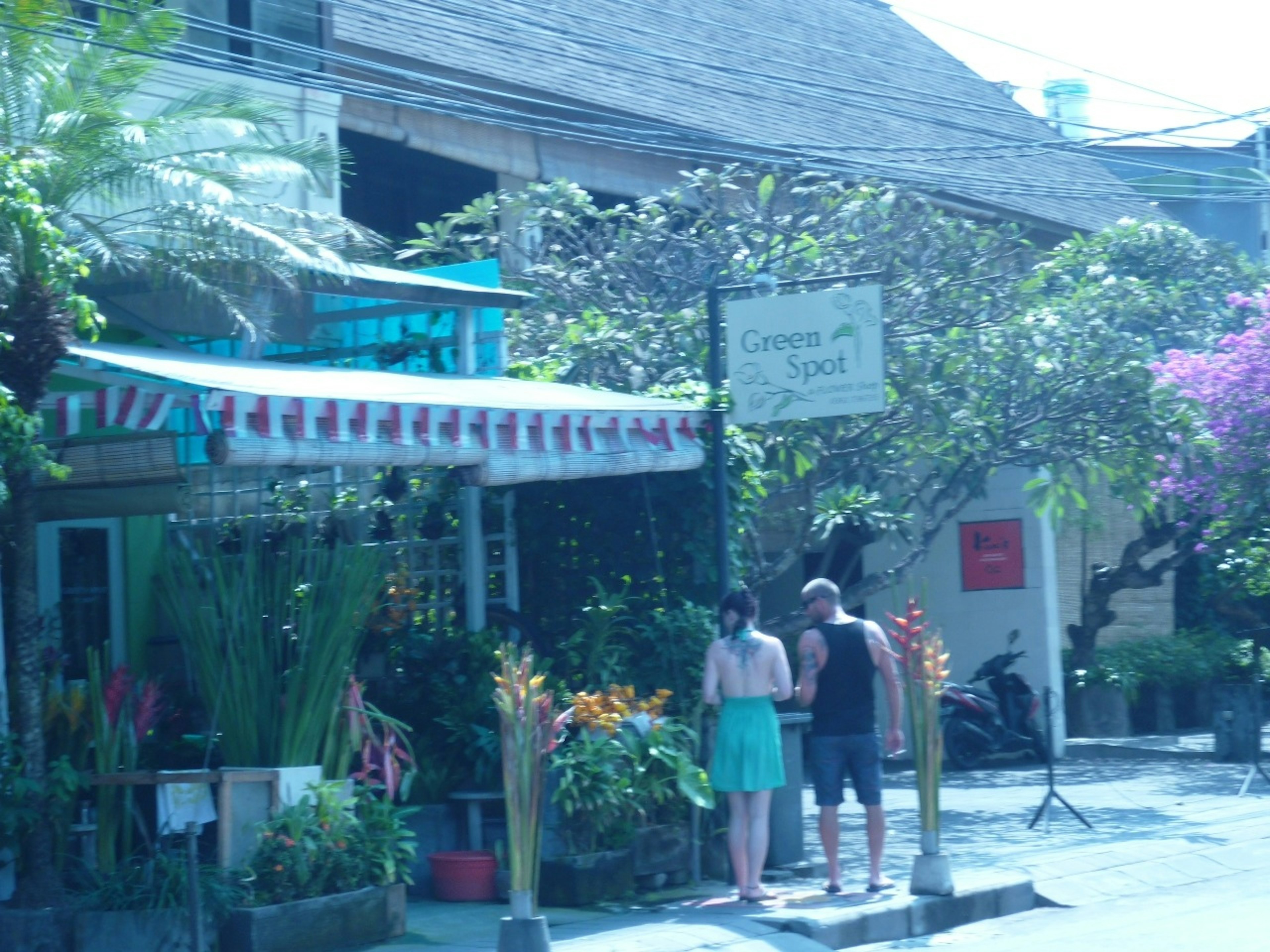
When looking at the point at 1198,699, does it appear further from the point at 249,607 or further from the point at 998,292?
the point at 249,607

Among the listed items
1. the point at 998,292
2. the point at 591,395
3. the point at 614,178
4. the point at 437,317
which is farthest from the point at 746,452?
the point at 614,178

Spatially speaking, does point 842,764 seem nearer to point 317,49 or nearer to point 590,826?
point 590,826

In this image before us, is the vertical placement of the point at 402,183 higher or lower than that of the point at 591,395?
higher

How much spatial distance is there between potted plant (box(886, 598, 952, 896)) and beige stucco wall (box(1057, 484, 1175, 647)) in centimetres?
1156

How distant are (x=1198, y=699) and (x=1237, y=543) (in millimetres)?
4412

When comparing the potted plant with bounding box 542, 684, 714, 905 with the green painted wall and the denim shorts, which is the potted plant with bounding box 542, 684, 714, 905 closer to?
the denim shorts

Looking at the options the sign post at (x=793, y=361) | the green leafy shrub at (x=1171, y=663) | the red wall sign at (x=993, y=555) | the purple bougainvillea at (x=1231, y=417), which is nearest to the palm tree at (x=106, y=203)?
the sign post at (x=793, y=361)

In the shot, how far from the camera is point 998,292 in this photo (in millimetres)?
14141

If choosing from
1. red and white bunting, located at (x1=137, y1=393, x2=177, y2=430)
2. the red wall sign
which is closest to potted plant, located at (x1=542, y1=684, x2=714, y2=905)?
red and white bunting, located at (x1=137, y1=393, x2=177, y2=430)

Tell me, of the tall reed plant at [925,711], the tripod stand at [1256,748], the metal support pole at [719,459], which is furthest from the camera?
the tripod stand at [1256,748]

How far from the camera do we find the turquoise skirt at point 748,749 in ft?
31.1

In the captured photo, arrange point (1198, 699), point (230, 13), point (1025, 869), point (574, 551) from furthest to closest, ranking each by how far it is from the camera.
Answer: point (1198, 699), point (230, 13), point (574, 551), point (1025, 869)

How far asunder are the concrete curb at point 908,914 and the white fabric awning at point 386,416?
2865 mm

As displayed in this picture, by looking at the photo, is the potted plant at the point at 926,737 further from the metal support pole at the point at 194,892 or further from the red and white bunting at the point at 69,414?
the red and white bunting at the point at 69,414
